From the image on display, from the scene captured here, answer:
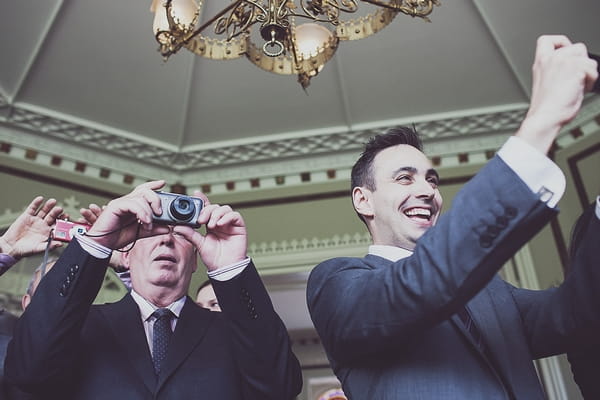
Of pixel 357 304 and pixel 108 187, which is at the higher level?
pixel 108 187

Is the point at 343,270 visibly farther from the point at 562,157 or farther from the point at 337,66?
the point at 562,157

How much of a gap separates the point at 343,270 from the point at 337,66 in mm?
4002

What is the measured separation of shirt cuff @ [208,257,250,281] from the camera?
140 cm

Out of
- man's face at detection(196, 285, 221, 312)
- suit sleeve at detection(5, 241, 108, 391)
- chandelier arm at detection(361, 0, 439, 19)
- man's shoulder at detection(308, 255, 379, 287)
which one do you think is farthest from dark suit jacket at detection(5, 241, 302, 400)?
chandelier arm at detection(361, 0, 439, 19)

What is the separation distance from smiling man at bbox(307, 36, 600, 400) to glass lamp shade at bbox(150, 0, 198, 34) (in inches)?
76.1

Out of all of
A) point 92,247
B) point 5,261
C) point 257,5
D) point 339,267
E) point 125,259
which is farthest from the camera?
point 257,5

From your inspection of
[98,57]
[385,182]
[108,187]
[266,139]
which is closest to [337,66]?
[266,139]

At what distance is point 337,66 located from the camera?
502cm

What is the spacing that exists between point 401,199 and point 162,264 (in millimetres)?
731

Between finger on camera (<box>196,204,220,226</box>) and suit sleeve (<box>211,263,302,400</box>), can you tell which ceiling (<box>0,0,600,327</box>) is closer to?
finger on camera (<box>196,204,220,226</box>)

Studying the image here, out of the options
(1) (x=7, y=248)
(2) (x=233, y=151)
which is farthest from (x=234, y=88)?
(1) (x=7, y=248)

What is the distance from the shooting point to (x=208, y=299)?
3.10m

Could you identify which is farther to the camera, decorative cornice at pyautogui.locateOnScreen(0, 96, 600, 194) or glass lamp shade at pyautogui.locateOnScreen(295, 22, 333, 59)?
decorative cornice at pyautogui.locateOnScreen(0, 96, 600, 194)

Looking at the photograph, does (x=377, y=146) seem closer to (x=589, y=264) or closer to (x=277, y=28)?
(x=589, y=264)
